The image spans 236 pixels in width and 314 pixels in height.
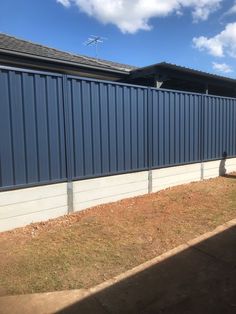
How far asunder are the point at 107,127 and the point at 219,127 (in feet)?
14.8

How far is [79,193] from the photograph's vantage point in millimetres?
6020

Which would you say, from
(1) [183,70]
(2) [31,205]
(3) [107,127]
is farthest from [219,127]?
(2) [31,205]

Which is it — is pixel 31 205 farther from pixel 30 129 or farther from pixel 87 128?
pixel 87 128

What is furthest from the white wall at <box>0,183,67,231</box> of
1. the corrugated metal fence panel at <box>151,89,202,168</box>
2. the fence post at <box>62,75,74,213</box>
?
the corrugated metal fence panel at <box>151,89,202,168</box>

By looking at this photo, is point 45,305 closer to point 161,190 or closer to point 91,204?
point 91,204

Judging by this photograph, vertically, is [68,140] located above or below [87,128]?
below

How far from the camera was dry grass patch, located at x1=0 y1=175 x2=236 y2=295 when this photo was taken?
3.77 m

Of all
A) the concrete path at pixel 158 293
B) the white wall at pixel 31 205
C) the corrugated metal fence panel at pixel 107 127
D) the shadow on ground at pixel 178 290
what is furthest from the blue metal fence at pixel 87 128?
the shadow on ground at pixel 178 290

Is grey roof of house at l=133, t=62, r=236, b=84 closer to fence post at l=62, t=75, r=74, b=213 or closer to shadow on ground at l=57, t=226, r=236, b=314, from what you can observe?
fence post at l=62, t=75, r=74, b=213

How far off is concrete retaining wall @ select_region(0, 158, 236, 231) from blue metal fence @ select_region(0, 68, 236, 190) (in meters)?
0.16

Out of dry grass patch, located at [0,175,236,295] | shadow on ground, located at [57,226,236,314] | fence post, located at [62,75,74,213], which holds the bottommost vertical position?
shadow on ground, located at [57,226,236,314]


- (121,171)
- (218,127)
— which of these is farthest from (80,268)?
(218,127)

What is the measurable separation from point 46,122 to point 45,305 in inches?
121

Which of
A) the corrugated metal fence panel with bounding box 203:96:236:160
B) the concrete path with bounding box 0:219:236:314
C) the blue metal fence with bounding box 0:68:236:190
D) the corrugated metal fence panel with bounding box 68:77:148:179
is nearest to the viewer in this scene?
the concrete path with bounding box 0:219:236:314
